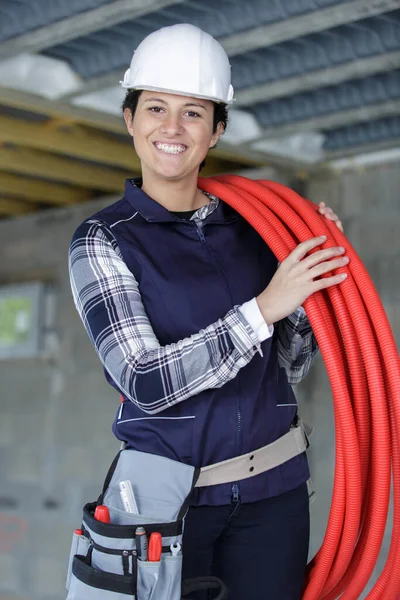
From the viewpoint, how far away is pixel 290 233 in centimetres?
187

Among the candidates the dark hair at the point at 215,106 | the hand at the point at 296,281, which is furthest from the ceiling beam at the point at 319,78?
the hand at the point at 296,281

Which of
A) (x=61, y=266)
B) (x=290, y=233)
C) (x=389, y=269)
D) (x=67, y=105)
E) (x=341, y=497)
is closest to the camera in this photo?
(x=341, y=497)

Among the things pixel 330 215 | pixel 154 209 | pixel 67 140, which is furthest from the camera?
pixel 67 140

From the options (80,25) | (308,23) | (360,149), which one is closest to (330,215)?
(308,23)

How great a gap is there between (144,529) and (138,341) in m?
0.34

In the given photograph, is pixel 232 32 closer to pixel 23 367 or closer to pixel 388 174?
pixel 388 174

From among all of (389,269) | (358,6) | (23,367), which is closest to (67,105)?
(358,6)

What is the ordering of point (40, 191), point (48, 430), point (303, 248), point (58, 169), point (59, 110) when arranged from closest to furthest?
point (303, 248), point (59, 110), point (58, 169), point (40, 191), point (48, 430)

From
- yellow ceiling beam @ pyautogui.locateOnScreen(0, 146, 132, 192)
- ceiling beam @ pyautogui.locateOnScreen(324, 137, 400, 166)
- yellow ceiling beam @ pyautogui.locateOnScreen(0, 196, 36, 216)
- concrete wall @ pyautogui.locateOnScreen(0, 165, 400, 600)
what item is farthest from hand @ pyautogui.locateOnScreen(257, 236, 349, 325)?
yellow ceiling beam @ pyautogui.locateOnScreen(0, 196, 36, 216)

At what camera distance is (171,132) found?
1666 mm

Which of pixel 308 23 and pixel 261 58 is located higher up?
pixel 261 58

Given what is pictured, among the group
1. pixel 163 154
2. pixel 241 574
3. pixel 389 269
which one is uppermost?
pixel 389 269

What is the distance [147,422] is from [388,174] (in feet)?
9.95

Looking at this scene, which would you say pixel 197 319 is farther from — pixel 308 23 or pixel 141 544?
pixel 308 23
